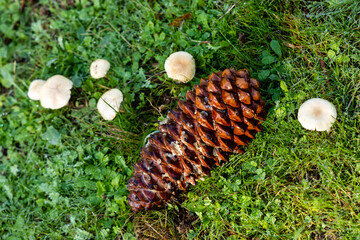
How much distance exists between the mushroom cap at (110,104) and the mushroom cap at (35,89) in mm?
923

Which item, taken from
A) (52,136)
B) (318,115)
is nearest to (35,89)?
(52,136)

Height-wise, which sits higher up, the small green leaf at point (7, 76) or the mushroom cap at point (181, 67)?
the mushroom cap at point (181, 67)

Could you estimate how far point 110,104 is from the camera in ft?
11.3

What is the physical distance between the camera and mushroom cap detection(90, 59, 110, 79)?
3.69 m

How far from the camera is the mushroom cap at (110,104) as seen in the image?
11.3ft

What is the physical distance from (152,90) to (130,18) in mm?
965

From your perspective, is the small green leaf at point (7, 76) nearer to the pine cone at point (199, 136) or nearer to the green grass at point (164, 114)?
→ the green grass at point (164, 114)

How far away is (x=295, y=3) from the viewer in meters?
3.16

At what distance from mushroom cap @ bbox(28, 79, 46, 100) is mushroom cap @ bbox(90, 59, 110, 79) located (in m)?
0.73

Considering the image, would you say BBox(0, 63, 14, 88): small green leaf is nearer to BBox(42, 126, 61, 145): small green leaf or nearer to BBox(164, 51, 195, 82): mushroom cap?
BBox(42, 126, 61, 145): small green leaf

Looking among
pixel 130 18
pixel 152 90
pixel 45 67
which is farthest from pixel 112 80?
pixel 45 67

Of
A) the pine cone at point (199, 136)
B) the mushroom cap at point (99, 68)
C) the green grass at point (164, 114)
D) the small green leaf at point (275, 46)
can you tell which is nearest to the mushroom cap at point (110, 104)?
the green grass at point (164, 114)

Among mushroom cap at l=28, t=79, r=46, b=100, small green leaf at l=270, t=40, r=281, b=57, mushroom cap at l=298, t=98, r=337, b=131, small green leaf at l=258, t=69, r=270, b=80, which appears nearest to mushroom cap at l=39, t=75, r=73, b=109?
mushroom cap at l=28, t=79, r=46, b=100

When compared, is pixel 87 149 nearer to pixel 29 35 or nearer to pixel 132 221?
pixel 132 221
